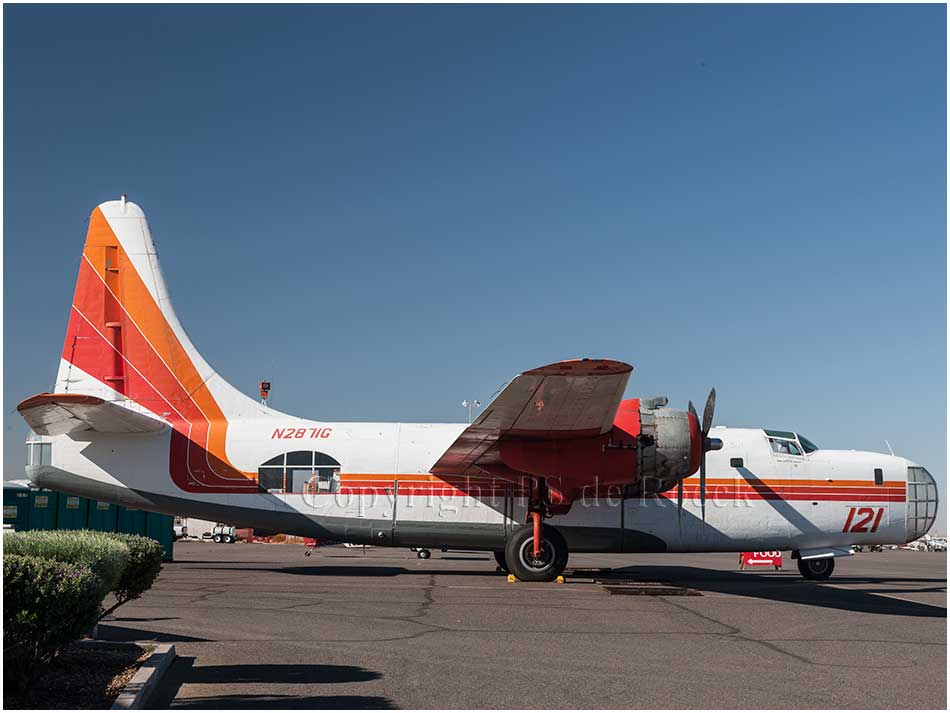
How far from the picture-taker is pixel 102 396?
67.3 feet

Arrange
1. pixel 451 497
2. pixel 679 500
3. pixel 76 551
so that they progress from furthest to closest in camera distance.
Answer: pixel 451 497
pixel 679 500
pixel 76 551

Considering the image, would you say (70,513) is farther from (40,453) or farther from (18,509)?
(40,453)

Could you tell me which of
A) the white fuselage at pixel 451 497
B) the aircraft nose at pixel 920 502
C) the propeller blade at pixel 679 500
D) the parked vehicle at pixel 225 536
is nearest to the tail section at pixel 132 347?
the white fuselage at pixel 451 497

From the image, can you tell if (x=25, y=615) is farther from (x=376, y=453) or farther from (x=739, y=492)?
(x=739, y=492)

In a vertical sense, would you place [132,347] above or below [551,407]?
above

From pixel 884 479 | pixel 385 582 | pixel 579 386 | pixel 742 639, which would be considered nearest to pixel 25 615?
pixel 742 639

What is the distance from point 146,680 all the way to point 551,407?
9509 millimetres

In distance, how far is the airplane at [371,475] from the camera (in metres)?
19.5

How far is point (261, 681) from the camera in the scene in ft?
26.7

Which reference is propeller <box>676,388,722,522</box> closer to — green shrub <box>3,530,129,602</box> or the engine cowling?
the engine cowling

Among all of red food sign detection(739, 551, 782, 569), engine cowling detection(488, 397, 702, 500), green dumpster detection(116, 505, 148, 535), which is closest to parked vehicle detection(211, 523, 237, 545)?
green dumpster detection(116, 505, 148, 535)

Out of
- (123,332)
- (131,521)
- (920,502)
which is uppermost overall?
(123,332)

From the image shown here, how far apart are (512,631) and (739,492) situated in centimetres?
1007

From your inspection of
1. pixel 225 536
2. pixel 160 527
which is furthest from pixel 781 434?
pixel 225 536
